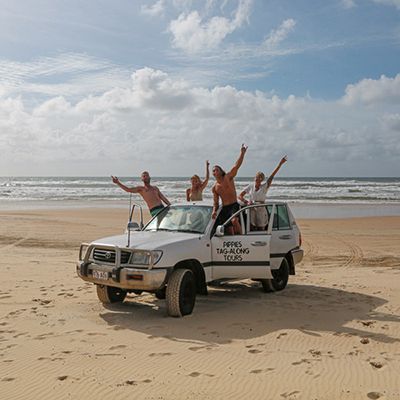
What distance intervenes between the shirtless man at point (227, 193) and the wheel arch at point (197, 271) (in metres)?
0.90

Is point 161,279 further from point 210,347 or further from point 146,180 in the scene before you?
point 146,180

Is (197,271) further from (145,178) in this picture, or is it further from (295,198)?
(295,198)

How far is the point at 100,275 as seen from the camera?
7125 mm

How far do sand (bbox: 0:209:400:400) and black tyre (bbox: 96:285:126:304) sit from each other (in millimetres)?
194

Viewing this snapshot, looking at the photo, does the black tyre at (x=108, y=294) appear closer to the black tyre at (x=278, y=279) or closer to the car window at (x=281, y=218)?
the black tyre at (x=278, y=279)

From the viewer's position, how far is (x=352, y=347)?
5.83 m

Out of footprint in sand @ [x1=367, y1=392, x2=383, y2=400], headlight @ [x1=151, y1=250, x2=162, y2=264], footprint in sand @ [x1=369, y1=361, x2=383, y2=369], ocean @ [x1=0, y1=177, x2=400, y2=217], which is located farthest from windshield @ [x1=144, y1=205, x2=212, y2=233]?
ocean @ [x1=0, y1=177, x2=400, y2=217]

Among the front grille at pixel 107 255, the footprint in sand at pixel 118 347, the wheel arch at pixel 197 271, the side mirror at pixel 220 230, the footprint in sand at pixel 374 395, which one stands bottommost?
the footprint in sand at pixel 118 347

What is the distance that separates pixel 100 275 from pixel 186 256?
1249 millimetres

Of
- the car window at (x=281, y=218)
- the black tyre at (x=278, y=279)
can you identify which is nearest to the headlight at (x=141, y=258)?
the black tyre at (x=278, y=279)

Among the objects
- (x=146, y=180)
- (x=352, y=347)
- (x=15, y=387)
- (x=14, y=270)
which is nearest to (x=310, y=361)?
(x=352, y=347)

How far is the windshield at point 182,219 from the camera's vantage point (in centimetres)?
808

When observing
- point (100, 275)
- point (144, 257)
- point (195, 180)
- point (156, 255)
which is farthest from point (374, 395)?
point (195, 180)

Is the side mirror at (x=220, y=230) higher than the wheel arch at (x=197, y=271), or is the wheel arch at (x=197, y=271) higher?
the side mirror at (x=220, y=230)
